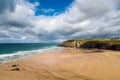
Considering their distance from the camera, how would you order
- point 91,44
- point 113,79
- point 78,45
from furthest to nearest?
point 78,45 < point 91,44 < point 113,79

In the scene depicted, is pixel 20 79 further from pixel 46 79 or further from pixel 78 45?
pixel 78 45

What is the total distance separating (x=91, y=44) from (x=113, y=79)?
6827 cm

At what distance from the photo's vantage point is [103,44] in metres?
71.5

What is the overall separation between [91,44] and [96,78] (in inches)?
2685

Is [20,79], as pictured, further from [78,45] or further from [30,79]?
[78,45]

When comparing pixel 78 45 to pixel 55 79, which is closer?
pixel 55 79

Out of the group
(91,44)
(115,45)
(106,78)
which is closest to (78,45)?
(91,44)

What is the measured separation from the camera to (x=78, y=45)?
94.2 m

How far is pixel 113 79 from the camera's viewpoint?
15.4m

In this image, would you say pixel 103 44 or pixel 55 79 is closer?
pixel 55 79

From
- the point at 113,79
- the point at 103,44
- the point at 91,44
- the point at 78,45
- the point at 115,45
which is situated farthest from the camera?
the point at 78,45

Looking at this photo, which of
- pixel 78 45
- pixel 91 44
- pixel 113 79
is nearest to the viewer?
pixel 113 79

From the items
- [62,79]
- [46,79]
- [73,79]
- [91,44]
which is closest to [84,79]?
[73,79]

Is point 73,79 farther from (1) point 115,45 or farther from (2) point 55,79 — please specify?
(1) point 115,45
